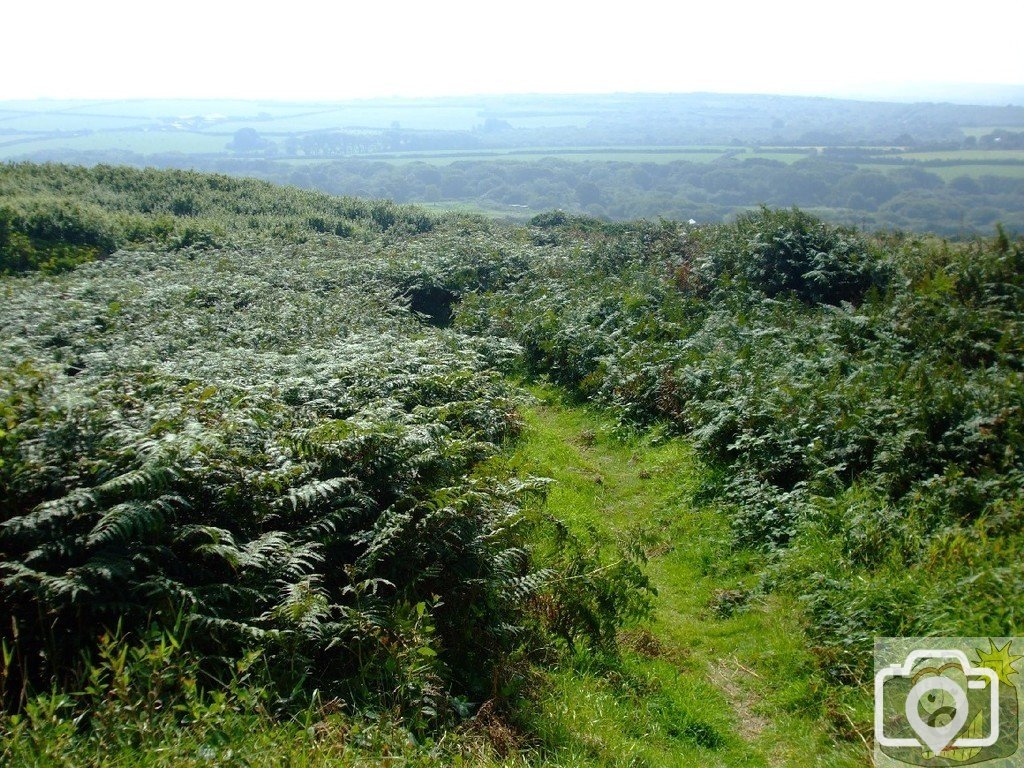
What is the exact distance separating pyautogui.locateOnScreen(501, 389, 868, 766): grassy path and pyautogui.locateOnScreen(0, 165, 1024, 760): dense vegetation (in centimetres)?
17

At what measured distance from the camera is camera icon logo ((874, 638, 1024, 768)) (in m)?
4.24

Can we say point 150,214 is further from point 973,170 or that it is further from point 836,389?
point 973,170

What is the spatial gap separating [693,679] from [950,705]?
189cm

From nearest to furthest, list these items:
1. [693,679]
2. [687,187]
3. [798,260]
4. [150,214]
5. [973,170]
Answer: [693,679], [798,260], [150,214], [973,170], [687,187]

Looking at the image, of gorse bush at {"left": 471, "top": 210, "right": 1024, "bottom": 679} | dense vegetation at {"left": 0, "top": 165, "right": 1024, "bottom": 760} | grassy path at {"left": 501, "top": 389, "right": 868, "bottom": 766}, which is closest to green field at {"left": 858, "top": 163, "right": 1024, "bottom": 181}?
gorse bush at {"left": 471, "top": 210, "right": 1024, "bottom": 679}

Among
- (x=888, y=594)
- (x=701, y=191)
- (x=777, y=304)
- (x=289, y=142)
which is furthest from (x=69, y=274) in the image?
(x=289, y=142)

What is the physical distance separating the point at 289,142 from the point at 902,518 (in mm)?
123101

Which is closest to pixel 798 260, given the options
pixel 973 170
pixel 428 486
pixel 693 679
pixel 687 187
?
pixel 693 679

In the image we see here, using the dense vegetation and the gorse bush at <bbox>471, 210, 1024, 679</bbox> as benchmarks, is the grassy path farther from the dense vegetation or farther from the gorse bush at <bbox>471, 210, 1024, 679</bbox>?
the gorse bush at <bbox>471, 210, 1024, 679</bbox>

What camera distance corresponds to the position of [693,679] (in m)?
5.81

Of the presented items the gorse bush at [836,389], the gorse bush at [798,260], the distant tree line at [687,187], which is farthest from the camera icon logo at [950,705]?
the distant tree line at [687,187]

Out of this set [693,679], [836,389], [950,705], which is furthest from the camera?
[836,389]

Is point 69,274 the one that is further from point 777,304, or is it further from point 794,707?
point 794,707

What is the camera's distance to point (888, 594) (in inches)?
219
